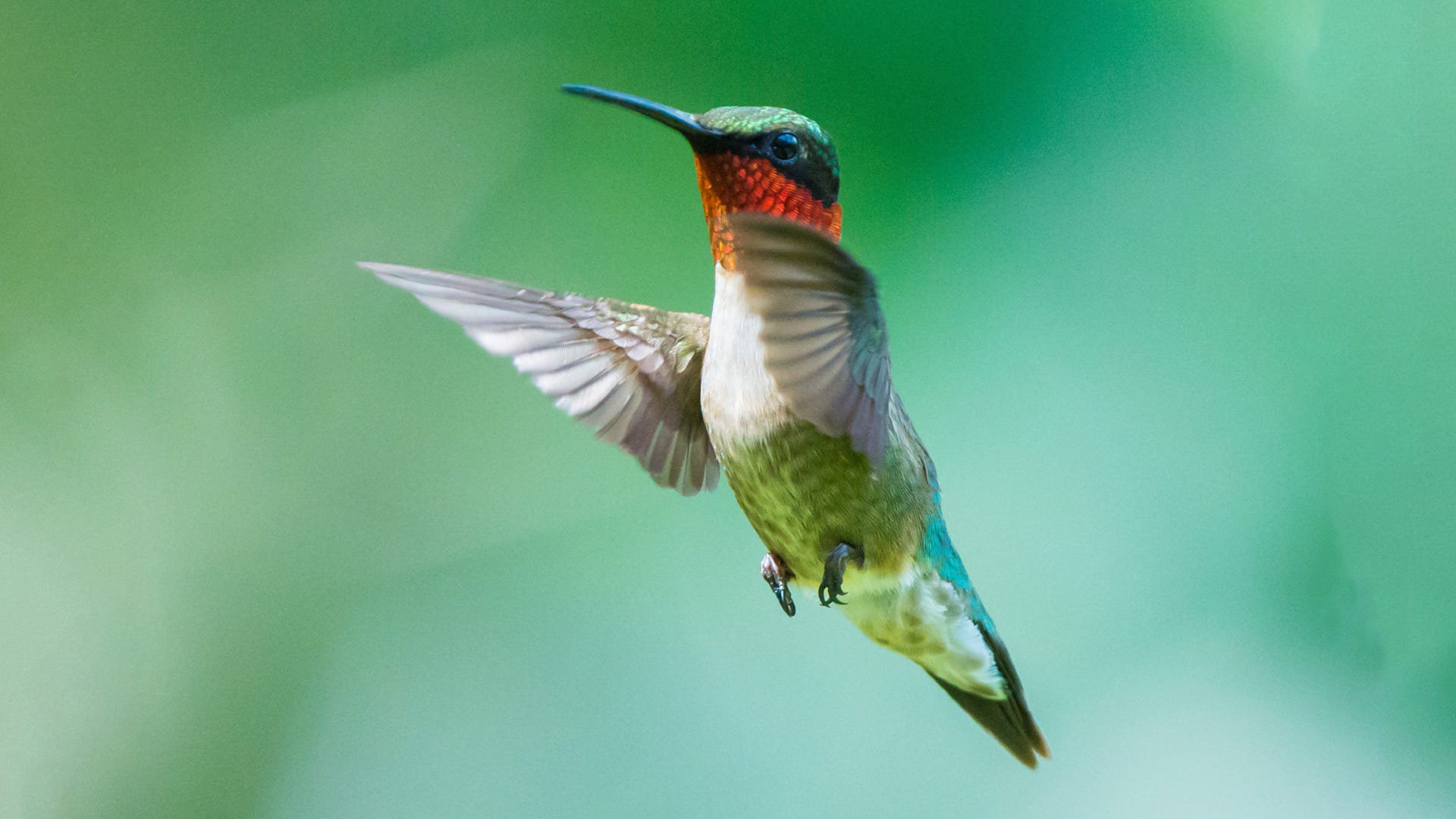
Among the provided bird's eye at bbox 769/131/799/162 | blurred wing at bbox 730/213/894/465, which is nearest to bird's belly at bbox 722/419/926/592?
blurred wing at bbox 730/213/894/465

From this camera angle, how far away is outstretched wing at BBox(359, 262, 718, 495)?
121cm

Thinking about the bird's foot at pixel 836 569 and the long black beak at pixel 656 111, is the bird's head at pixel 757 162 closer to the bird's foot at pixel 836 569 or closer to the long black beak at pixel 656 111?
the long black beak at pixel 656 111

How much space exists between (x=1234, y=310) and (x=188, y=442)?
2184 mm

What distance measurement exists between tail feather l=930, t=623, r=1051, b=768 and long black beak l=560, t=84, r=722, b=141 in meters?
0.83

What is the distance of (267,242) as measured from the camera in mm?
2543

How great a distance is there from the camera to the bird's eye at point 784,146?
1.20 meters

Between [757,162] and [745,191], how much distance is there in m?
0.03

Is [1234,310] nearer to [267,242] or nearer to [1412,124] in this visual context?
[1412,124]

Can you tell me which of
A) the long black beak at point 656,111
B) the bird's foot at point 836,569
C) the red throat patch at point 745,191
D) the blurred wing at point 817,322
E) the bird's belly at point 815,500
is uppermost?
the long black beak at point 656,111

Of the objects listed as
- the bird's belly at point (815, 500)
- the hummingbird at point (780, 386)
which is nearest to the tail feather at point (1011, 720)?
the hummingbird at point (780, 386)

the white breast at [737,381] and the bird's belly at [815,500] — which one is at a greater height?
the white breast at [737,381]

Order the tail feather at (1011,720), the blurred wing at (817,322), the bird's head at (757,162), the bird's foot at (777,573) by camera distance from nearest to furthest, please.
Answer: the blurred wing at (817,322) → the bird's head at (757,162) → the bird's foot at (777,573) → the tail feather at (1011,720)

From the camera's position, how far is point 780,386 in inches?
38.5

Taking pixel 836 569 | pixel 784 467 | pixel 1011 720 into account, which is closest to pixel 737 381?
pixel 784 467
